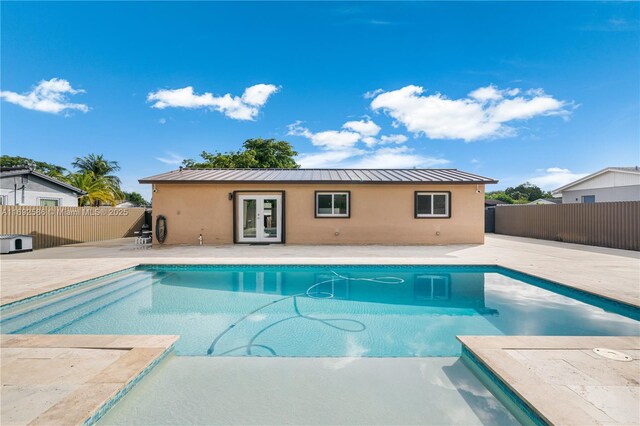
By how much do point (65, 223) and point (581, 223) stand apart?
21.9 metres

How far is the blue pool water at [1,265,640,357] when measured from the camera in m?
3.71

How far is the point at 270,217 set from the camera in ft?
38.5

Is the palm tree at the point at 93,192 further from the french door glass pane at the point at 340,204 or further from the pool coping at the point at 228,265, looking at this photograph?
the french door glass pane at the point at 340,204

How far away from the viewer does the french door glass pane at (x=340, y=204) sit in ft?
38.3

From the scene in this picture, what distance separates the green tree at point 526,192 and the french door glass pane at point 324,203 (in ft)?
168

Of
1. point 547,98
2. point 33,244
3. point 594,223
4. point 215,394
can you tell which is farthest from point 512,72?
point 33,244

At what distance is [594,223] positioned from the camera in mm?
11664

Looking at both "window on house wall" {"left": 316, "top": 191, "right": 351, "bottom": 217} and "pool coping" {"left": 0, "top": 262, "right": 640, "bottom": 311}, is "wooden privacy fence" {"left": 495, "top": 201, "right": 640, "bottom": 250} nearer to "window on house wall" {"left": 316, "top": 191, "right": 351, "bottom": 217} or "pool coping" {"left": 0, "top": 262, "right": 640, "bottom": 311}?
"pool coping" {"left": 0, "top": 262, "right": 640, "bottom": 311}

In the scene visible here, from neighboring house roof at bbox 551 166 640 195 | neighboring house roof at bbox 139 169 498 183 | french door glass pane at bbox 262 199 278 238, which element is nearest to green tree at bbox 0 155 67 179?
neighboring house roof at bbox 139 169 498 183

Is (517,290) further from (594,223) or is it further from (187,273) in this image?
(594,223)

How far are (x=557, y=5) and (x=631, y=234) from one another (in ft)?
29.3

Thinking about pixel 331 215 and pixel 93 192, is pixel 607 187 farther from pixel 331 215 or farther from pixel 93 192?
pixel 93 192

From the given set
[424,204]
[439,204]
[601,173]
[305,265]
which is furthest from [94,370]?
[601,173]

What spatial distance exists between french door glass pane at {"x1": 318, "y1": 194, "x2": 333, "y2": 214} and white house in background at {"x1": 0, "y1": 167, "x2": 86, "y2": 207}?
51.1 feet
